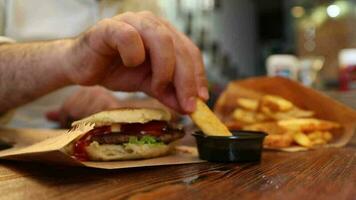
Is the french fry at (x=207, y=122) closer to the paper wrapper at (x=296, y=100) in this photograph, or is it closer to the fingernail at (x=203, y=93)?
the fingernail at (x=203, y=93)

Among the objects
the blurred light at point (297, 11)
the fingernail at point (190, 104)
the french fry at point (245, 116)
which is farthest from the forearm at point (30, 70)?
the blurred light at point (297, 11)

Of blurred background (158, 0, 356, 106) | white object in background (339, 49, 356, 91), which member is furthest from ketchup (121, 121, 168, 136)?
blurred background (158, 0, 356, 106)

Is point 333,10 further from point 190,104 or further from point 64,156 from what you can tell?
point 64,156

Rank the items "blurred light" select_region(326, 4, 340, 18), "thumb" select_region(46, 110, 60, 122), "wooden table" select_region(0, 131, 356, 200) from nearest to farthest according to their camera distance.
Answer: "wooden table" select_region(0, 131, 356, 200), "thumb" select_region(46, 110, 60, 122), "blurred light" select_region(326, 4, 340, 18)

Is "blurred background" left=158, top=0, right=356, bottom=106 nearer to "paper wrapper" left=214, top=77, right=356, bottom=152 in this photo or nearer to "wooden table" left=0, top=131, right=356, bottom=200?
"paper wrapper" left=214, top=77, right=356, bottom=152

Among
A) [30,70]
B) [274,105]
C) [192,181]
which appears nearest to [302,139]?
[274,105]

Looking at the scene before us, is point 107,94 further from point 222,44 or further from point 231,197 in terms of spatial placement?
point 222,44
